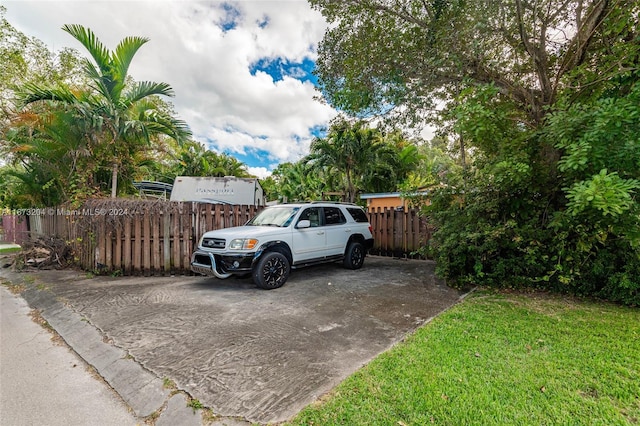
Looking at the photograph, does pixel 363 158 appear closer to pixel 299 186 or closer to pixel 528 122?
pixel 299 186

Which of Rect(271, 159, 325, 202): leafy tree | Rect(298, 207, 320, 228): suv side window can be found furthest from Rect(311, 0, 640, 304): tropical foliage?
Rect(271, 159, 325, 202): leafy tree

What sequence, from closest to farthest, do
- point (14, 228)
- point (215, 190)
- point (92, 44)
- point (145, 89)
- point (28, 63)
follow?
1. point (92, 44)
2. point (145, 89)
3. point (215, 190)
4. point (14, 228)
5. point (28, 63)

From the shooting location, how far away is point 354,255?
24.6 ft

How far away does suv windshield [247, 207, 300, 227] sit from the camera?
246 inches

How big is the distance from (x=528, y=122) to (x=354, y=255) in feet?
15.0

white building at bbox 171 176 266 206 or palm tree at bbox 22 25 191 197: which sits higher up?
palm tree at bbox 22 25 191 197

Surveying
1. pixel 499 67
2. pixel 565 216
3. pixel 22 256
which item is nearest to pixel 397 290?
pixel 565 216

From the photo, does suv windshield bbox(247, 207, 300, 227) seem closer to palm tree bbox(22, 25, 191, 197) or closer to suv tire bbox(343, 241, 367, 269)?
suv tire bbox(343, 241, 367, 269)

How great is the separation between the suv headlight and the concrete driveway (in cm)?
85

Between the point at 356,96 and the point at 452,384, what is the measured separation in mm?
6288

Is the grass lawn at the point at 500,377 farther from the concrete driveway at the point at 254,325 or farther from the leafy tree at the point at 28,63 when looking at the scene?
the leafy tree at the point at 28,63

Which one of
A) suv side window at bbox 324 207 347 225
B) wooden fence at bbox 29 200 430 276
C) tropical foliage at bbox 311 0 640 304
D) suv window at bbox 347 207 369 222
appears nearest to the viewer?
tropical foliage at bbox 311 0 640 304

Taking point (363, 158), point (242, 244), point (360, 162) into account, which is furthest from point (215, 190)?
point (363, 158)

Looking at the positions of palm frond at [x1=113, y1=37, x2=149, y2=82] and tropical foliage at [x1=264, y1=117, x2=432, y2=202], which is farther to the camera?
tropical foliage at [x1=264, y1=117, x2=432, y2=202]
